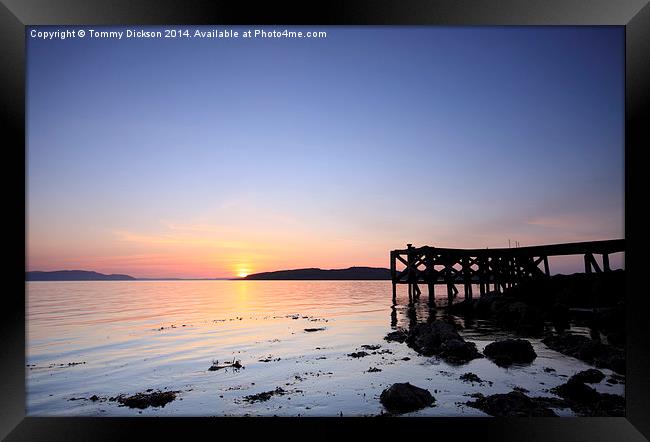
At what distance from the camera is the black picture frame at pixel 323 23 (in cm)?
572

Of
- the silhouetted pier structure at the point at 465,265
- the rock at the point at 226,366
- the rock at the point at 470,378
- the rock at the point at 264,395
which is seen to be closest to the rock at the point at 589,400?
the rock at the point at 470,378

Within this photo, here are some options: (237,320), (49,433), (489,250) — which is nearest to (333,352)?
(49,433)

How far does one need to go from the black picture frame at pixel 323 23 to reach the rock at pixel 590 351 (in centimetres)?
464

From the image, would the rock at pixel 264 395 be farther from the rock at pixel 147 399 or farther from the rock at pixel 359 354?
the rock at pixel 359 354

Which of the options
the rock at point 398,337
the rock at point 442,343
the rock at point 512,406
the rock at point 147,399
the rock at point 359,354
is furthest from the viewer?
the rock at point 398,337

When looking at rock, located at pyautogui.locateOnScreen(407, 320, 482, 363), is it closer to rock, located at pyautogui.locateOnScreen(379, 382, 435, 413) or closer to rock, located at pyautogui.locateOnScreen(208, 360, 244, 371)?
rock, located at pyautogui.locateOnScreen(379, 382, 435, 413)

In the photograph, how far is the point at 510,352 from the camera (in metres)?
10.8

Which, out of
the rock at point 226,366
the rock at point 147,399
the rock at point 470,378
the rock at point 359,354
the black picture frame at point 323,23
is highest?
the black picture frame at point 323,23

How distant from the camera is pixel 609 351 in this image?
1030cm

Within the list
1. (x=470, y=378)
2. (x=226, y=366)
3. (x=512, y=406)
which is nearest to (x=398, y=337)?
(x=470, y=378)

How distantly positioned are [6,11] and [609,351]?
1590 cm

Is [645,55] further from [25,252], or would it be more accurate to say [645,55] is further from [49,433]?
[49,433]

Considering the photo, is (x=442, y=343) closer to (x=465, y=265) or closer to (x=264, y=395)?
(x=264, y=395)

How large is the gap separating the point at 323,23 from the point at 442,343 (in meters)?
10.2
